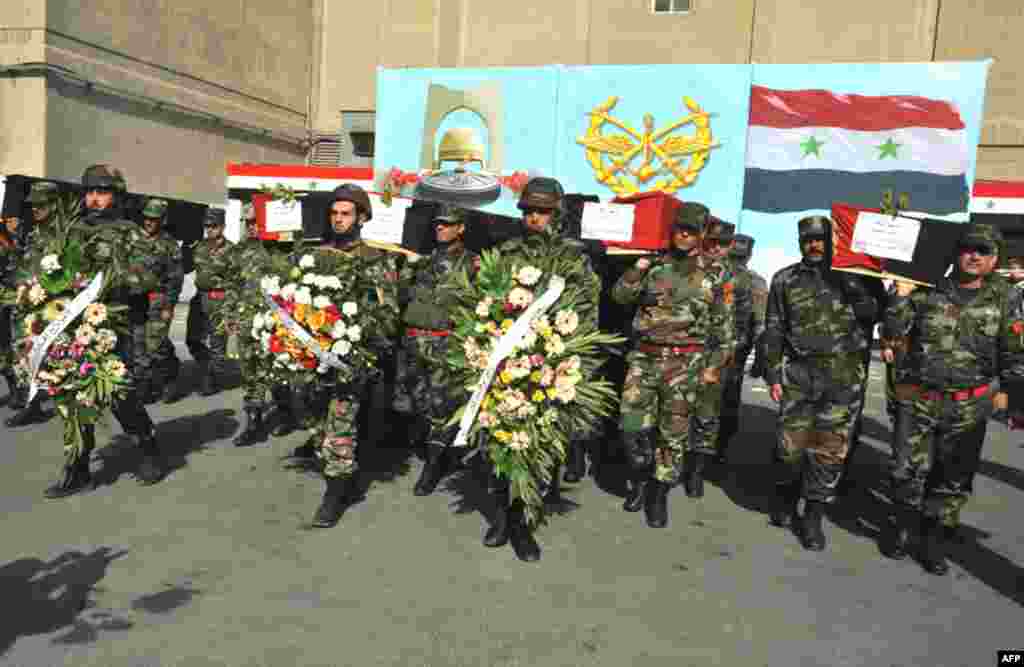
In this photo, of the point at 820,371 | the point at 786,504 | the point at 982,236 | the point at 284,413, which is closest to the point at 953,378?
the point at 820,371

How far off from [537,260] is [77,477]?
3689 millimetres

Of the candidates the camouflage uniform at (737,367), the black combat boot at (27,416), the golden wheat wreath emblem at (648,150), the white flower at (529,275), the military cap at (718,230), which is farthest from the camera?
the golden wheat wreath emblem at (648,150)

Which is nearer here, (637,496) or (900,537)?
(900,537)

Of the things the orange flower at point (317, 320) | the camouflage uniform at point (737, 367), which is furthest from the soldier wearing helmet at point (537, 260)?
the camouflage uniform at point (737, 367)

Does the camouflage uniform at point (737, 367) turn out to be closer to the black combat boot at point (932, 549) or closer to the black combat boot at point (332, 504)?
the black combat boot at point (932, 549)

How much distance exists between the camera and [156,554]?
4.14 metres

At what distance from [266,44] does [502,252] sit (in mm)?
22548

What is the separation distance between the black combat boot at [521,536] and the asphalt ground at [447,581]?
0.10m

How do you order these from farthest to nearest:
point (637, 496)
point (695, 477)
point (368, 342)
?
1. point (695, 477)
2. point (637, 496)
3. point (368, 342)

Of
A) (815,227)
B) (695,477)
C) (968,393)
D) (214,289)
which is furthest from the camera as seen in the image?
(214,289)

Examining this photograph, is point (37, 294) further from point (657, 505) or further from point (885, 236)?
point (885, 236)

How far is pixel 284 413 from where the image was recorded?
733 centimetres

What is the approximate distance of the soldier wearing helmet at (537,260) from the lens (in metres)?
4.36

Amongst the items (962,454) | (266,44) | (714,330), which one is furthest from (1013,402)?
(266,44)
